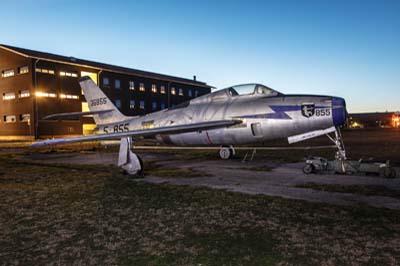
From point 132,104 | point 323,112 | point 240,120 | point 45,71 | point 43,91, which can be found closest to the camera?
point 323,112

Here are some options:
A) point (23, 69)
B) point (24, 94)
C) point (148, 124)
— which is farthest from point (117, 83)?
point (148, 124)

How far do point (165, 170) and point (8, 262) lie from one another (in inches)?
350

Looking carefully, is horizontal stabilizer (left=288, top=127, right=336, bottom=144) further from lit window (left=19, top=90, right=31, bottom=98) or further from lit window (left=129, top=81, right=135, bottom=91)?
lit window (left=129, top=81, right=135, bottom=91)

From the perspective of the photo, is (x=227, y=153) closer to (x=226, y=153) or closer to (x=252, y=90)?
(x=226, y=153)

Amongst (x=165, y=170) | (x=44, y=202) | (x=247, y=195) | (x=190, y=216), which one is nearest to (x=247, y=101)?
(x=165, y=170)

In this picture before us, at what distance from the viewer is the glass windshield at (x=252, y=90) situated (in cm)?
1278

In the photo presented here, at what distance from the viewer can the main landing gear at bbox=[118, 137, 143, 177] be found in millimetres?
11656

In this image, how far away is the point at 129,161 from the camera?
11.9 meters

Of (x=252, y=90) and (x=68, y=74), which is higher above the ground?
(x=68, y=74)

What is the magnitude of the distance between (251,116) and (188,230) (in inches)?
296

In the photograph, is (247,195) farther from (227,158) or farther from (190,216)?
(227,158)

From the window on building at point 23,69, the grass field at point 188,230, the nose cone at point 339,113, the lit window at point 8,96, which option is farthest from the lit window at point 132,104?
the nose cone at point 339,113

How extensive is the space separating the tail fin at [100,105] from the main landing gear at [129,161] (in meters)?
4.89

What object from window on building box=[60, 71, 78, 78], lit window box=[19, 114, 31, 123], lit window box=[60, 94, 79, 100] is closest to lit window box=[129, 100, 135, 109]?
lit window box=[60, 94, 79, 100]
